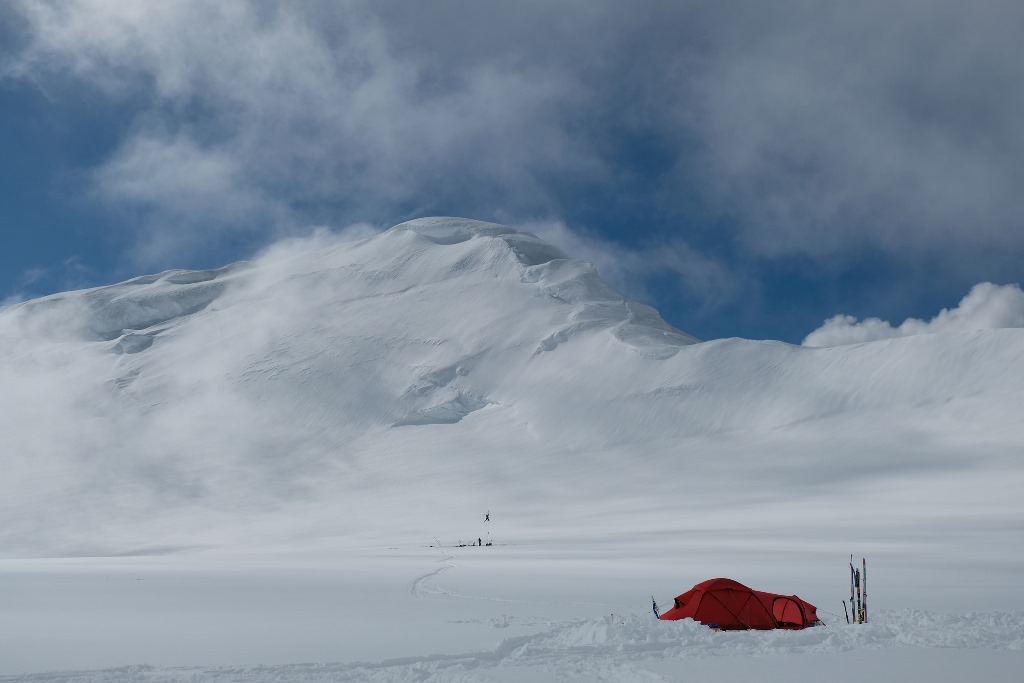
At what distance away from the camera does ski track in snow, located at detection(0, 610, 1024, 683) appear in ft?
39.9

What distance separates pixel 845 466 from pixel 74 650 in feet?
210

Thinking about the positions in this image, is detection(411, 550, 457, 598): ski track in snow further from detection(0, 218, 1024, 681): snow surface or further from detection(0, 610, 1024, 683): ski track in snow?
detection(0, 610, 1024, 683): ski track in snow

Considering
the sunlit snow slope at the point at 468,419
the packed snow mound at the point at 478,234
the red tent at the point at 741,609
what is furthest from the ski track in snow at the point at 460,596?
the packed snow mound at the point at 478,234

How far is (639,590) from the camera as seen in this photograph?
23.6 meters

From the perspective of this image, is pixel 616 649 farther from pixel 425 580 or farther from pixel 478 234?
pixel 478 234

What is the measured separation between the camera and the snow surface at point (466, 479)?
14.9m

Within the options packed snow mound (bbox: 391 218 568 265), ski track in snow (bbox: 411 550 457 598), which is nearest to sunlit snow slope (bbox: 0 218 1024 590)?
packed snow mound (bbox: 391 218 568 265)

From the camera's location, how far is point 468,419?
319ft

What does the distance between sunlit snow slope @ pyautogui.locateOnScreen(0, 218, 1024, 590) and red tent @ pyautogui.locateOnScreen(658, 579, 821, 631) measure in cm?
1884

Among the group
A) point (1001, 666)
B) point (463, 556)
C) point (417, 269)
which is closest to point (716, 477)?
point (463, 556)

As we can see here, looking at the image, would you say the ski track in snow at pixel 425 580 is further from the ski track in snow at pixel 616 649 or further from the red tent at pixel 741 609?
the red tent at pixel 741 609

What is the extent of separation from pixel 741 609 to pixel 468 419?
8081 centimetres

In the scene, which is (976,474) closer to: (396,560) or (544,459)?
(544,459)

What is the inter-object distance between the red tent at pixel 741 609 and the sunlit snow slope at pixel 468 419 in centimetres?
1884
